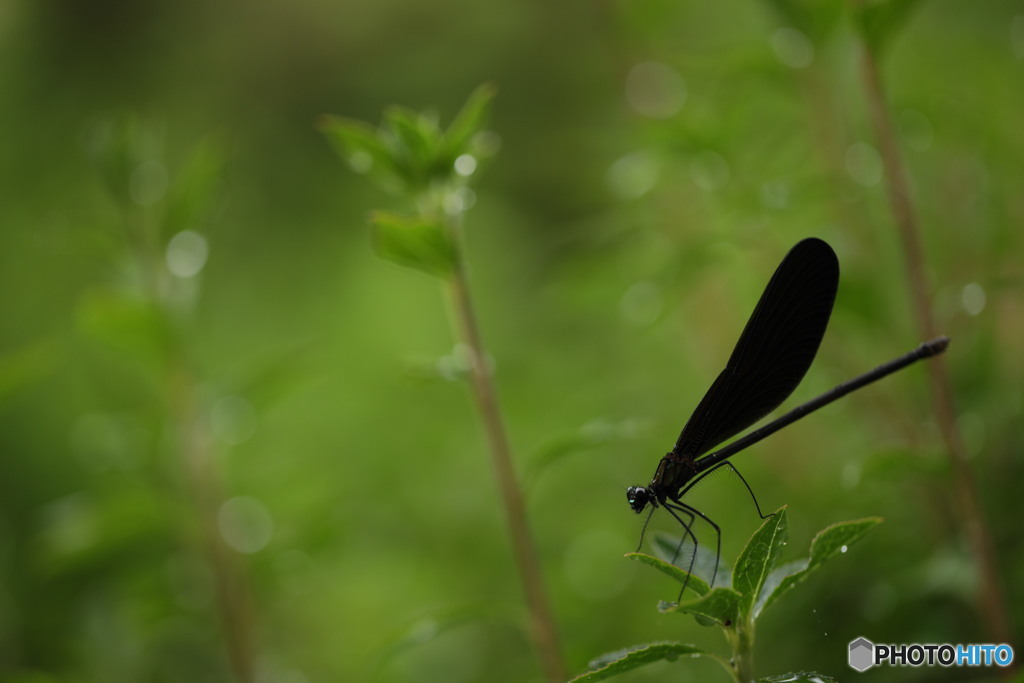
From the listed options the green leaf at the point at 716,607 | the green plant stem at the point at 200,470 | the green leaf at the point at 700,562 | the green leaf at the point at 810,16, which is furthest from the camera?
the green plant stem at the point at 200,470

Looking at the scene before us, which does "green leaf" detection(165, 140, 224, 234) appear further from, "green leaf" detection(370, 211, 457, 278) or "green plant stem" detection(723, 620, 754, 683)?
"green plant stem" detection(723, 620, 754, 683)

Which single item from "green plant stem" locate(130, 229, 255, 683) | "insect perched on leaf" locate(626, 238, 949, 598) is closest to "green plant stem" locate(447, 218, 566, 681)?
"insect perched on leaf" locate(626, 238, 949, 598)

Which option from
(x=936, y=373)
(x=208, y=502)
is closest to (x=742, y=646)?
(x=936, y=373)

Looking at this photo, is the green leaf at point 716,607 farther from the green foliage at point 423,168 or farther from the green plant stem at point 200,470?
the green plant stem at point 200,470

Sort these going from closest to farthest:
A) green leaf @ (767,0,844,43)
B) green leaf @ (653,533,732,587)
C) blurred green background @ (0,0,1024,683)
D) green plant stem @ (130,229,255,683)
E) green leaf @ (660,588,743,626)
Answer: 1. green leaf @ (660,588,743,626)
2. green leaf @ (653,533,732,587)
3. green leaf @ (767,0,844,43)
4. blurred green background @ (0,0,1024,683)
5. green plant stem @ (130,229,255,683)

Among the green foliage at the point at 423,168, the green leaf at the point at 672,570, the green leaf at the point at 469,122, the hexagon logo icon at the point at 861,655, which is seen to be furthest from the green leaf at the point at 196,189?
the hexagon logo icon at the point at 861,655

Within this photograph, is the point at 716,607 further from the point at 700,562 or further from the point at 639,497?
the point at 639,497
